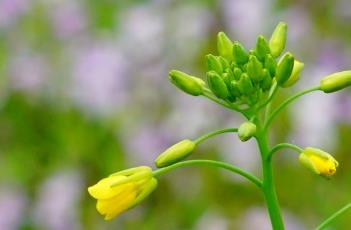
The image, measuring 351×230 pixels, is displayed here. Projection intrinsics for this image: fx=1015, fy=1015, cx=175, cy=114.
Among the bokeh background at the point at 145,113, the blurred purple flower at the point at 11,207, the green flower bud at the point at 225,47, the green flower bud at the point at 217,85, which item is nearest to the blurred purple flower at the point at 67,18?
the bokeh background at the point at 145,113

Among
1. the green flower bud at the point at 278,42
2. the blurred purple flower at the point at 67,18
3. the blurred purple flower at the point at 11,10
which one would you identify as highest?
the green flower bud at the point at 278,42

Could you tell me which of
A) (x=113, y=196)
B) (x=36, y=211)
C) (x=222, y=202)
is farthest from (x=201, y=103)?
(x=113, y=196)

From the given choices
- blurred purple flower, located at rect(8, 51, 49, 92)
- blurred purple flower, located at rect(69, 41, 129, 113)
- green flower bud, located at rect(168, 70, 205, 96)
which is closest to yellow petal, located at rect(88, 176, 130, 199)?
green flower bud, located at rect(168, 70, 205, 96)

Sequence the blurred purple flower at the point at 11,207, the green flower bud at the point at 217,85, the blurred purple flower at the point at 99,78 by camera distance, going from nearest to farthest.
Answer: the green flower bud at the point at 217,85 < the blurred purple flower at the point at 11,207 < the blurred purple flower at the point at 99,78

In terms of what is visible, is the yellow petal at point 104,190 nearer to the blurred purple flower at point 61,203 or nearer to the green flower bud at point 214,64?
the green flower bud at point 214,64

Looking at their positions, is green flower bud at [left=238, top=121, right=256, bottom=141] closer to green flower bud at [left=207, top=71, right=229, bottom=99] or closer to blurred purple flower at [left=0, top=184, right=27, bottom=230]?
green flower bud at [left=207, top=71, right=229, bottom=99]

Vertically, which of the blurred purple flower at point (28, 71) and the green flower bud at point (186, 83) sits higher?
the green flower bud at point (186, 83)

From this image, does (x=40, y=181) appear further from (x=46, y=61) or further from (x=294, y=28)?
(x=294, y=28)

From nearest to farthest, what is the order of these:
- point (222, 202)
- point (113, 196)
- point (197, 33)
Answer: point (113, 196) → point (222, 202) → point (197, 33)

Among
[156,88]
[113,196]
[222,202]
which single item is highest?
[113,196]
